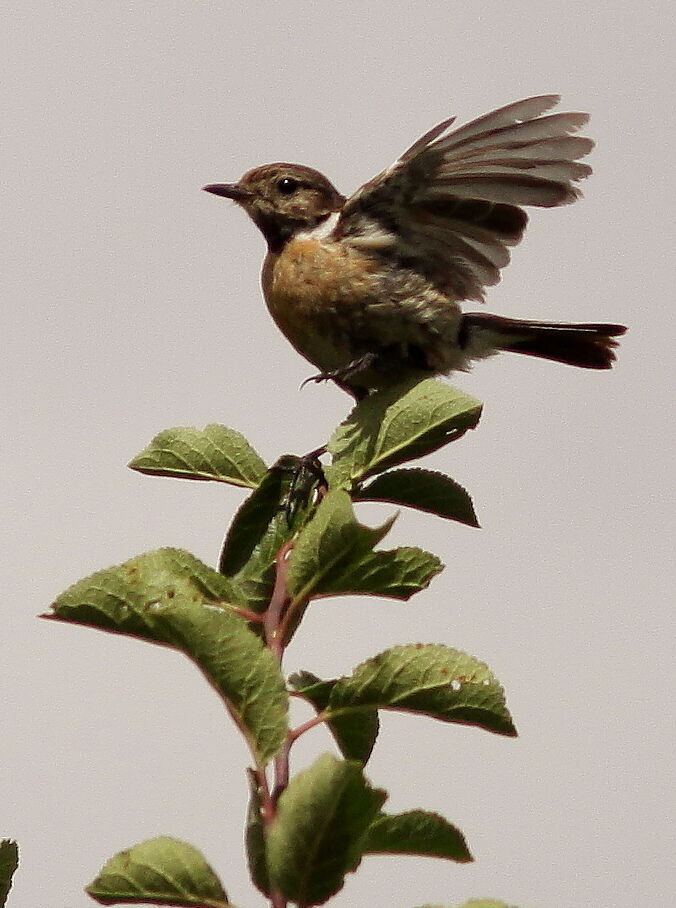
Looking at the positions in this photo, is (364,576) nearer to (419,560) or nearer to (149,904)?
(419,560)

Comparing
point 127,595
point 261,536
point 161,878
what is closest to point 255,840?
point 161,878

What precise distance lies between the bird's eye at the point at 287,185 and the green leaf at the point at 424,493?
10.6 feet

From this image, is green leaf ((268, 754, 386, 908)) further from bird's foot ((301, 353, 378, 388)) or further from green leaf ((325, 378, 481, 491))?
bird's foot ((301, 353, 378, 388))

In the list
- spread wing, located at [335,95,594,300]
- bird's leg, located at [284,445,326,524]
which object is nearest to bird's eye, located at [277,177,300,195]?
spread wing, located at [335,95,594,300]

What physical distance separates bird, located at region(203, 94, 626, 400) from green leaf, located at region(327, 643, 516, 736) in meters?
2.37

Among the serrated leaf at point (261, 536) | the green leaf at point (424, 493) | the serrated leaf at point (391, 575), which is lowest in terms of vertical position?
the serrated leaf at point (391, 575)

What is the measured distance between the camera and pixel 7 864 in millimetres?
2100

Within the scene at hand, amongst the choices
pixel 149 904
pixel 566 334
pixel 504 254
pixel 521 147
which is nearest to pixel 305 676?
pixel 149 904

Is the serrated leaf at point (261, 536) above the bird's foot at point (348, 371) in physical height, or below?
below

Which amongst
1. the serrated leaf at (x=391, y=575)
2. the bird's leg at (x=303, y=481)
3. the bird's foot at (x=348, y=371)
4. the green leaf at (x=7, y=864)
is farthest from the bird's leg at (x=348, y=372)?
the green leaf at (x=7, y=864)

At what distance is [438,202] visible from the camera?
16.4 ft

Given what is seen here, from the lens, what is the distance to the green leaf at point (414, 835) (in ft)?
6.98

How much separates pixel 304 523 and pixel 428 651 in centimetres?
47

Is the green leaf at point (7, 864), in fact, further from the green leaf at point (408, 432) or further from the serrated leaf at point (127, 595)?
the green leaf at point (408, 432)
